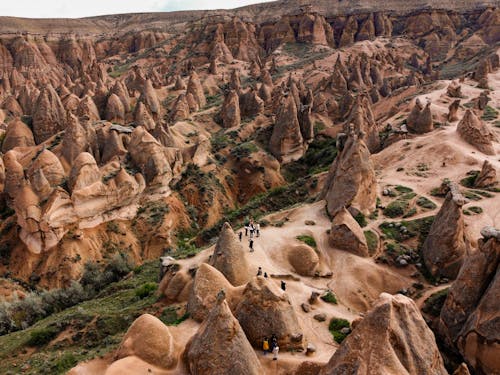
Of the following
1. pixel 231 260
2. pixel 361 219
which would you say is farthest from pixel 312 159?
pixel 231 260

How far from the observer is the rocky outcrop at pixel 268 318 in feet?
51.8

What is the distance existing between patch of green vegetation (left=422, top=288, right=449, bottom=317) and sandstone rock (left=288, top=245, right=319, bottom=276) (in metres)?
6.78

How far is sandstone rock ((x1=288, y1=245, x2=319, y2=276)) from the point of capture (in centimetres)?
2461

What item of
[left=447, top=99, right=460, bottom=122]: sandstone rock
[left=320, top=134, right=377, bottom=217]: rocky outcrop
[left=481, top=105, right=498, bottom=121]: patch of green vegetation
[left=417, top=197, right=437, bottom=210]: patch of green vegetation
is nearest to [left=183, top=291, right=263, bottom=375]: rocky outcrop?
[left=320, top=134, right=377, bottom=217]: rocky outcrop

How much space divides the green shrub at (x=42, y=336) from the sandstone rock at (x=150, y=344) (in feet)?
30.3

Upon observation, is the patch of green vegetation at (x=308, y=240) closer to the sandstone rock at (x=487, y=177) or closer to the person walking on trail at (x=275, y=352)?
the person walking on trail at (x=275, y=352)

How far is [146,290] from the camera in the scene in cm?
2539

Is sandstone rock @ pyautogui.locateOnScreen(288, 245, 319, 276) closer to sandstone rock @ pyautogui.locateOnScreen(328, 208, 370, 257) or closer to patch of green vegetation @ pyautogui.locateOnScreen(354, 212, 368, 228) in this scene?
A: sandstone rock @ pyautogui.locateOnScreen(328, 208, 370, 257)

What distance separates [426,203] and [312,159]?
25106 mm

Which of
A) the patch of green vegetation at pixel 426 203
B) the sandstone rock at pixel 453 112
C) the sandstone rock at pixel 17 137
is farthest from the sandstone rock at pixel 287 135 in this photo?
the sandstone rock at pixel 17 137

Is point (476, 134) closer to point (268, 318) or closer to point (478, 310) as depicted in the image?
point (478, 310)

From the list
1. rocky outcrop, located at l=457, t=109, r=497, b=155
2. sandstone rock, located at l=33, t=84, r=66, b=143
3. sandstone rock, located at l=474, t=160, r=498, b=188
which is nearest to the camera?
sandstone rock, located at l=474, t=160, r=498, b=188

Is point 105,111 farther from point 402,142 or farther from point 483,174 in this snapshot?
point 483,174

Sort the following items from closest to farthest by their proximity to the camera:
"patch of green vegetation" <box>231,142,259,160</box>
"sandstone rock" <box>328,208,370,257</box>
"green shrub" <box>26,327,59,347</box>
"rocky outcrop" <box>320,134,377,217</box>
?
"green shrub" <box>26,327,59,347</box> → "sandstone rock" <box>328,208,370,257</box> → "rocky outcrop" <box>320,134,377,217</box> → "patch of green vegetation" <box>231,142,259,160</box>
